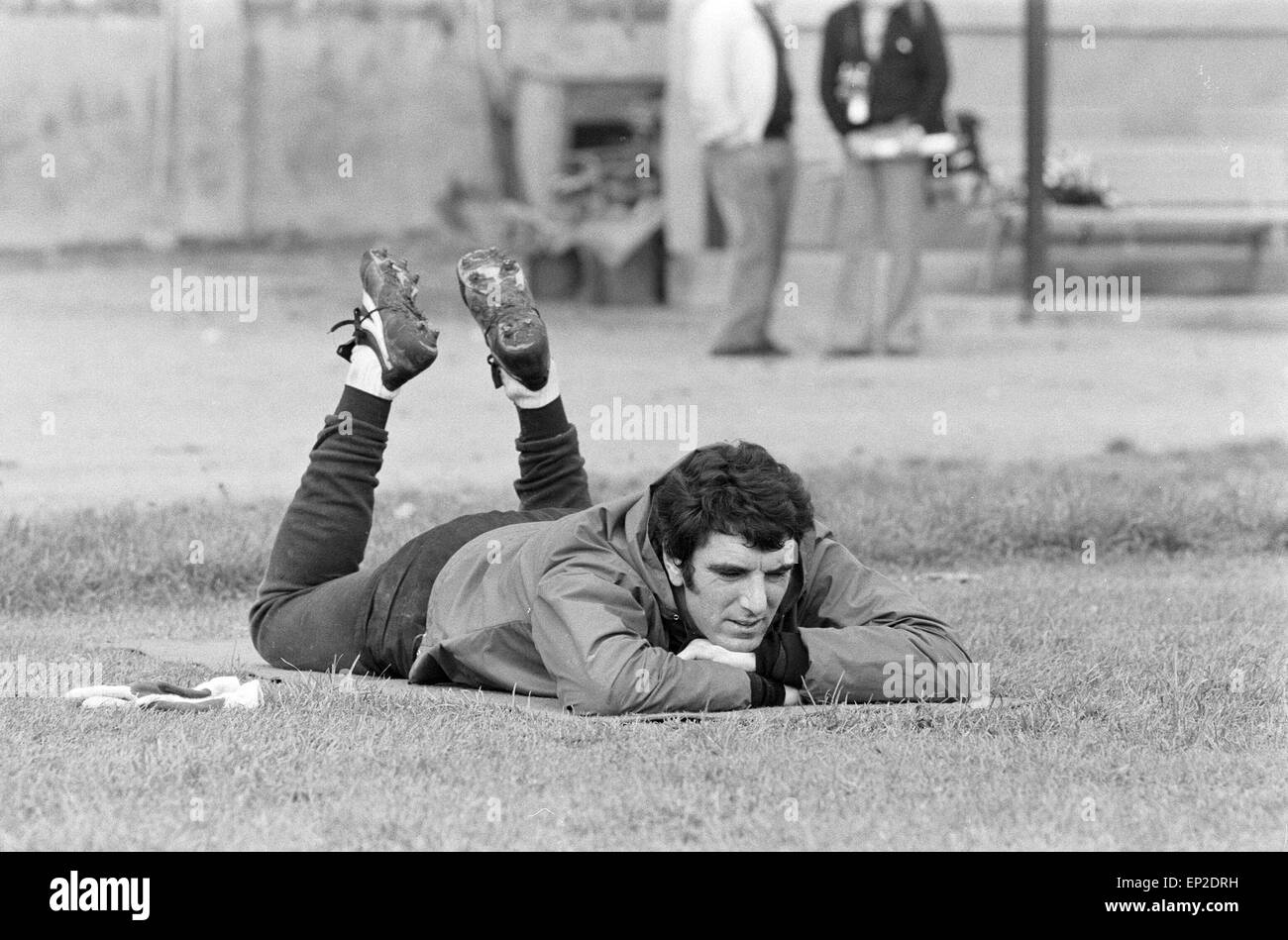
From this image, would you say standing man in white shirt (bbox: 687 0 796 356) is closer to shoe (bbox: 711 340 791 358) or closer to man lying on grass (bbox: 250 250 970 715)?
shoe (bbox: 711 340 791 358)

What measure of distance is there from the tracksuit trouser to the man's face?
85 cm

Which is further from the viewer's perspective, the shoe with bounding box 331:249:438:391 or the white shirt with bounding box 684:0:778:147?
the white shirt with bounding box 684:0:778:147

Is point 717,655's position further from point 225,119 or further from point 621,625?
point 225,119

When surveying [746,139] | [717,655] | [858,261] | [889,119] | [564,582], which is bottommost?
[717,655]

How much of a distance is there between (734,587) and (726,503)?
0.72ft

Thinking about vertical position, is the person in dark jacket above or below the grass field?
above

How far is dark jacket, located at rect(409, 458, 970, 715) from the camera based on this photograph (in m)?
5.80

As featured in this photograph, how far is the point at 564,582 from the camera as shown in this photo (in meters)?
5.82

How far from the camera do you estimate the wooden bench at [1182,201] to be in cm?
1792

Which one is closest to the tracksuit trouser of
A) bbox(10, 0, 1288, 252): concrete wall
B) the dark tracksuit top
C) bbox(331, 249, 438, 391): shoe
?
the dark tracksuit top

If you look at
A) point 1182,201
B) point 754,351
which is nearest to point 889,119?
point 754,351

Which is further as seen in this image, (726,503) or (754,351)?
(754,351)

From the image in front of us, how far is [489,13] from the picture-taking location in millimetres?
22312

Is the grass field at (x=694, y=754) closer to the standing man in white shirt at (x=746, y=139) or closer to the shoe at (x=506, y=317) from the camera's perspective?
the shoe at (x=506, y=317)
